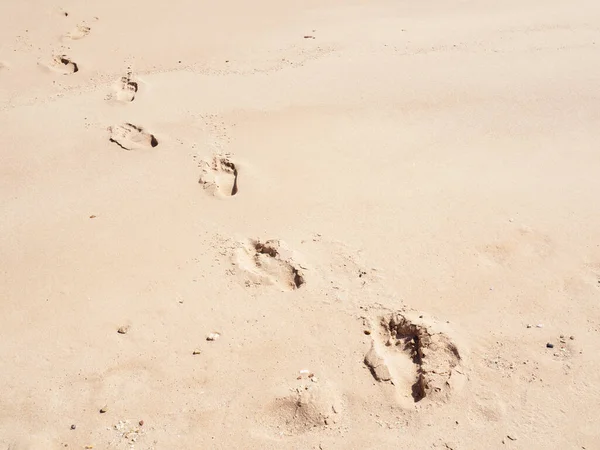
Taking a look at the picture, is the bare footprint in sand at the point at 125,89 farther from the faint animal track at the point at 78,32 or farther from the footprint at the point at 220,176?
the footprint at the point at 220,176

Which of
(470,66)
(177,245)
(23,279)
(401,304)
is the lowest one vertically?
(23,279)

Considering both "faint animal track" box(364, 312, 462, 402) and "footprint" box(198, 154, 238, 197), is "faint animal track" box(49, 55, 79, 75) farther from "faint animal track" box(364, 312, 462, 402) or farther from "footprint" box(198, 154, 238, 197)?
"faint animal track" box(364, 312, 462, 402)

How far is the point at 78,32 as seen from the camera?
579cm

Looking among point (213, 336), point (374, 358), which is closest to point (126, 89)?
point (213, 336)

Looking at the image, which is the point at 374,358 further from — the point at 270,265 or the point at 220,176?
the point at 220,176

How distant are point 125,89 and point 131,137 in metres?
0.86

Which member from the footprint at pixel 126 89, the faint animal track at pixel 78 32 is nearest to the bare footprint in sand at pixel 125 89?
the footprint at pixel 126 89

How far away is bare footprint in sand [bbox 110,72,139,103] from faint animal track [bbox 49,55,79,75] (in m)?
0.54

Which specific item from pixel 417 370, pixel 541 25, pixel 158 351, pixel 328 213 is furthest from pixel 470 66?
pixel 158 351

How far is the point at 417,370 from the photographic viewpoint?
2.73 m

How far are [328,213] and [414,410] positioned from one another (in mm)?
1409

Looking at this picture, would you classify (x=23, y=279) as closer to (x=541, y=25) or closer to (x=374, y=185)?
(x=374, y=185)

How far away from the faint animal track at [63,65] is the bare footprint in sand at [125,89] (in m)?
0.54

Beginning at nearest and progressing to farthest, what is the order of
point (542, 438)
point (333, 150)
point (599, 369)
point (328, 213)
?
point (542, 438), point (599, 369), point (328, 213), point (333, 150)
